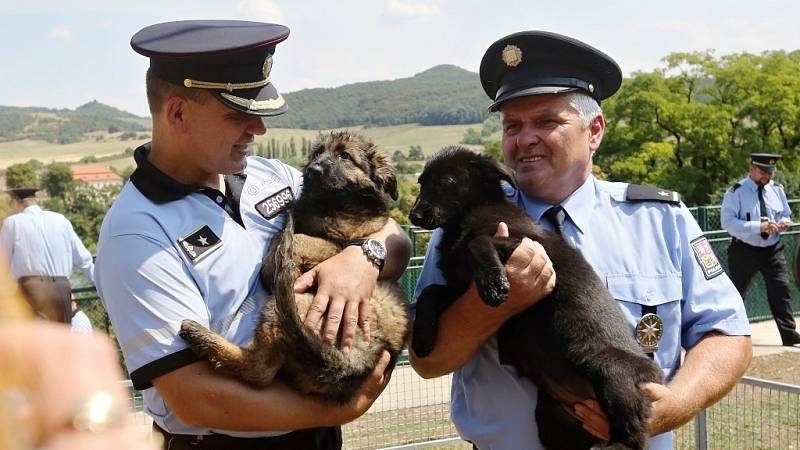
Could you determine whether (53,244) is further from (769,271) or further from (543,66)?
(769,271)

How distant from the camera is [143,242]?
3178mm

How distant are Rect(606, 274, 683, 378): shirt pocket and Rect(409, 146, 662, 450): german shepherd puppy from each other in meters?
0.17

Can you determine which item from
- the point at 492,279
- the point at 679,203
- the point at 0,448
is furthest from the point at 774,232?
the point at 0,448

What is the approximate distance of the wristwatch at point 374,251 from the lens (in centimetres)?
377

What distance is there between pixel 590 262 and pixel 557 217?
27 centimetres

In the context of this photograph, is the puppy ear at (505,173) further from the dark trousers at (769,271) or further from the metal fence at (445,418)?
the dark trousers at (769,271)

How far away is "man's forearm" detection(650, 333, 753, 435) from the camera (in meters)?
3.56

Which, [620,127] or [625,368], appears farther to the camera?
[620,127]

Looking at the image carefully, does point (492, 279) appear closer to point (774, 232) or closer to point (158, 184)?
point (158, 184)

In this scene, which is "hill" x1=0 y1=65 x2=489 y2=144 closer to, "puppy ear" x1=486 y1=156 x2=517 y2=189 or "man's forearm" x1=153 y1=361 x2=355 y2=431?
"puppy ear" x1=486 y1=156 x2=517 y2=189

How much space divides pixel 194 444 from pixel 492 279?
4.68 feet

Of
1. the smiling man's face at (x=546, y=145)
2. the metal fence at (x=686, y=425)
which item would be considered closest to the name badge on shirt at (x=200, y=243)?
the smiling man's face at (x=546, y=145)

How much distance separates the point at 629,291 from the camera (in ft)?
12.6

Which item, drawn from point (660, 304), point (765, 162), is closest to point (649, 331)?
point (660, 304)
